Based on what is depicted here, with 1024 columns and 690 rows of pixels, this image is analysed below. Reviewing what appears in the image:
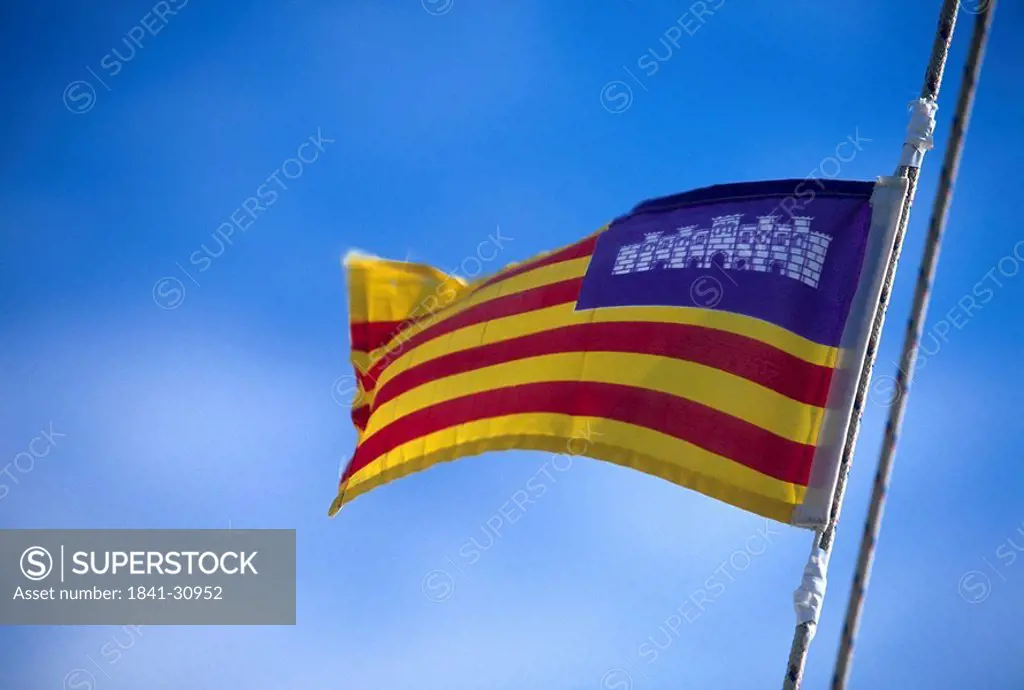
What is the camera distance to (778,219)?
8.97 meters

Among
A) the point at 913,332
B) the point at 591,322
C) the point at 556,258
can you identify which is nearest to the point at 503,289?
the point at 556,258

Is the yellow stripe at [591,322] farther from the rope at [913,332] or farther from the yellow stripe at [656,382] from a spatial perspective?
the rope at [913,332]

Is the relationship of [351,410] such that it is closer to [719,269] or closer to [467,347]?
[467,347]

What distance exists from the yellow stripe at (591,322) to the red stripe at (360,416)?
0.79 ft

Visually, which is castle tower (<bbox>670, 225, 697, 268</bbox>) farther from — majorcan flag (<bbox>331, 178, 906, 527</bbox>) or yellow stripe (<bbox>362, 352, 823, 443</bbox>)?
yellow stripe (<bbox>362, 352, 823, 443</bbox>)

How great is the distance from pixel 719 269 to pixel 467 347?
3735mm

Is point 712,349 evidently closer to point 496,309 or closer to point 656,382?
point 656,382

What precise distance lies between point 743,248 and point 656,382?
139 cm

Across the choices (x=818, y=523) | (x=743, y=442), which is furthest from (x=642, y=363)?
(x=818, y=523)

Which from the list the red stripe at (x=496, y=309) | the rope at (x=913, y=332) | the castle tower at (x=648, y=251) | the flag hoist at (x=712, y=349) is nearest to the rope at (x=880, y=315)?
the flag hoist at (x=712, y=349)

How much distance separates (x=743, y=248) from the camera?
9.05m

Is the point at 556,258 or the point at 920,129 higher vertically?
the point at 556,258

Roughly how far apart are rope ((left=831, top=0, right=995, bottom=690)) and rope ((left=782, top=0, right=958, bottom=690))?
0.97 feet

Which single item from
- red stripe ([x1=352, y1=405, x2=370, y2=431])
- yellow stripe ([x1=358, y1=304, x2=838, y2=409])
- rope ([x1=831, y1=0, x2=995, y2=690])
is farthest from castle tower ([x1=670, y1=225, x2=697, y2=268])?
red stripe ([x1=352, y1=405, x2=370, y2=431])
